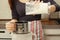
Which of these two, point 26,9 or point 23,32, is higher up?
point 26,9

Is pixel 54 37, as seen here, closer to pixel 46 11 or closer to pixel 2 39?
pixel 46 11

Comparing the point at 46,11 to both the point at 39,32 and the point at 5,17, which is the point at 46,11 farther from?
the point at 5,17

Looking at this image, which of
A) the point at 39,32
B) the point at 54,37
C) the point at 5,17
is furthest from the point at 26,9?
the point at 5,17

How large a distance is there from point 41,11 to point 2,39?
0.52m

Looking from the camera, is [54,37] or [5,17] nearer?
[54,37]

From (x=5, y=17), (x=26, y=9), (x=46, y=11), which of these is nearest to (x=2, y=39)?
(x=5, y=17)

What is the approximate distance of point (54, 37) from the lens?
130cm

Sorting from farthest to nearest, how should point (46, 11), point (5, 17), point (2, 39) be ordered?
point (5, 17)
point (2, 39)
point (46, 11)

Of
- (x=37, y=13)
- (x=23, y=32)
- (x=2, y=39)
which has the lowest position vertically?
(x=2, y=39)

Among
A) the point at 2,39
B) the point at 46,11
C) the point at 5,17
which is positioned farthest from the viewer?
the point at 5,17

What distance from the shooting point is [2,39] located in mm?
1406

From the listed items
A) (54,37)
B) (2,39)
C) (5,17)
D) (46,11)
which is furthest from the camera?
(5,17)

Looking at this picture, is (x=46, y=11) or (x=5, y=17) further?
(x=5, y=17)

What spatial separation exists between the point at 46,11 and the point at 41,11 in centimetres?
4
